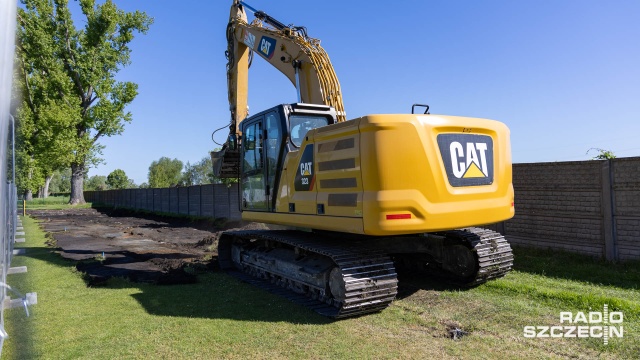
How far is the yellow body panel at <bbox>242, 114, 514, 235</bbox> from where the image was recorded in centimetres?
480

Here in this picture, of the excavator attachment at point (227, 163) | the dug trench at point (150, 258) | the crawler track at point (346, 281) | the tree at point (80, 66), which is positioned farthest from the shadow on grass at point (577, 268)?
the tree at point (80, 66)

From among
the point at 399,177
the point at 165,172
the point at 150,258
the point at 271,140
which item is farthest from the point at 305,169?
the point at 165,172

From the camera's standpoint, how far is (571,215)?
8.22 meters

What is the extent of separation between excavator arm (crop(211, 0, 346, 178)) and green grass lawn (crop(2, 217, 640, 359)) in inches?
118

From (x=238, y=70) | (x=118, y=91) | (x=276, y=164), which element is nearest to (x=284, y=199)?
(x=276, y=164)

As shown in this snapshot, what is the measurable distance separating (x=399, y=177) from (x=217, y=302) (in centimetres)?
320

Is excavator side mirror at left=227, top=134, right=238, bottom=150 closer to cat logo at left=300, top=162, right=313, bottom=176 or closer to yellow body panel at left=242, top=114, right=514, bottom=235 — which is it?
cat logo at left=300, top=162, right=313, bottom=176

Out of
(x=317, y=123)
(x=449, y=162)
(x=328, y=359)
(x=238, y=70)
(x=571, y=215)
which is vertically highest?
(x=238, y=70)

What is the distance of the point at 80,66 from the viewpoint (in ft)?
122

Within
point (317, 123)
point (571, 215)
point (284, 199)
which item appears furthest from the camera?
point (571, 215)

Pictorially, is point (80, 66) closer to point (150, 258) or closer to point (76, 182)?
point (76, 182)

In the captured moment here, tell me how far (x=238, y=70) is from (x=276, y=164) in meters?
4.29

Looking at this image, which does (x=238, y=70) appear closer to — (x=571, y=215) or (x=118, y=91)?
(x=571, y=215)

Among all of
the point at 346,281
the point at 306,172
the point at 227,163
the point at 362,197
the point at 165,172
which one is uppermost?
the point at 165,172
